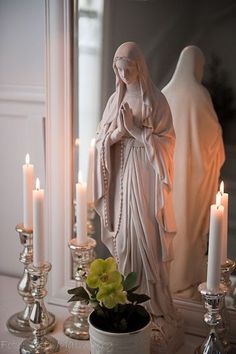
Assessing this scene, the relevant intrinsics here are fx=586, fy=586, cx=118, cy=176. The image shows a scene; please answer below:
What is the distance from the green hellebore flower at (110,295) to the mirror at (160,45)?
0.27 meters

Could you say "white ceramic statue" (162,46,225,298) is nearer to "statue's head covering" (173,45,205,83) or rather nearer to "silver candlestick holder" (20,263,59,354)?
"statue's head covering" (173,45,205,83)

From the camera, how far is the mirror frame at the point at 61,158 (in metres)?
1.11

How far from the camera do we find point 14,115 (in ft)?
4.26

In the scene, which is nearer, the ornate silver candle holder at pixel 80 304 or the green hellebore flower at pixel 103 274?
the green hellebore flower at pixel 103 274

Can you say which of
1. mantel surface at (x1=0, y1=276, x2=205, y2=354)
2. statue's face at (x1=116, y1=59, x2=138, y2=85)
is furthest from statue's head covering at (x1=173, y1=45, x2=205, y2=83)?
mantel surface at (x1=0, y1=276, x2=205, y2=354)

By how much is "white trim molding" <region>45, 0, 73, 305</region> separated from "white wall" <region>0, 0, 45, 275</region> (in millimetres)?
94

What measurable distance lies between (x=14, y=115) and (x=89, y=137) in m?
0.23

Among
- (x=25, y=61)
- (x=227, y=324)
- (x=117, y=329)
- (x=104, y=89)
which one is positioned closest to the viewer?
(x=117, y=329)

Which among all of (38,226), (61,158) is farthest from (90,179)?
(38,226)

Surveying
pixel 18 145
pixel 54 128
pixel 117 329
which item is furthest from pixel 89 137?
pixel 117 329

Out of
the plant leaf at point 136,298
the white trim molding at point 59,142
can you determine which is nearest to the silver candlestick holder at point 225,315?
the plant leaf at point 136,298

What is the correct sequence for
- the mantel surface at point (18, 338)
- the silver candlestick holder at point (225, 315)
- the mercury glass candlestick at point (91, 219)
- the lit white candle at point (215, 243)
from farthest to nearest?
1. the mercury glass candlestick at point (91, 219)
2. the mantel surface at point (18, 338)
3. the silver candlestick holder at point (225, 315)
4. the lit white candle at point (215, 243)

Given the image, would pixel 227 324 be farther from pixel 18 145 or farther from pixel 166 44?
pixel 18 145

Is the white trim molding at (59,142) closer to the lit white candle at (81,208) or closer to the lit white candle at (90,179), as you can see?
the lit white candle at (90,179)
